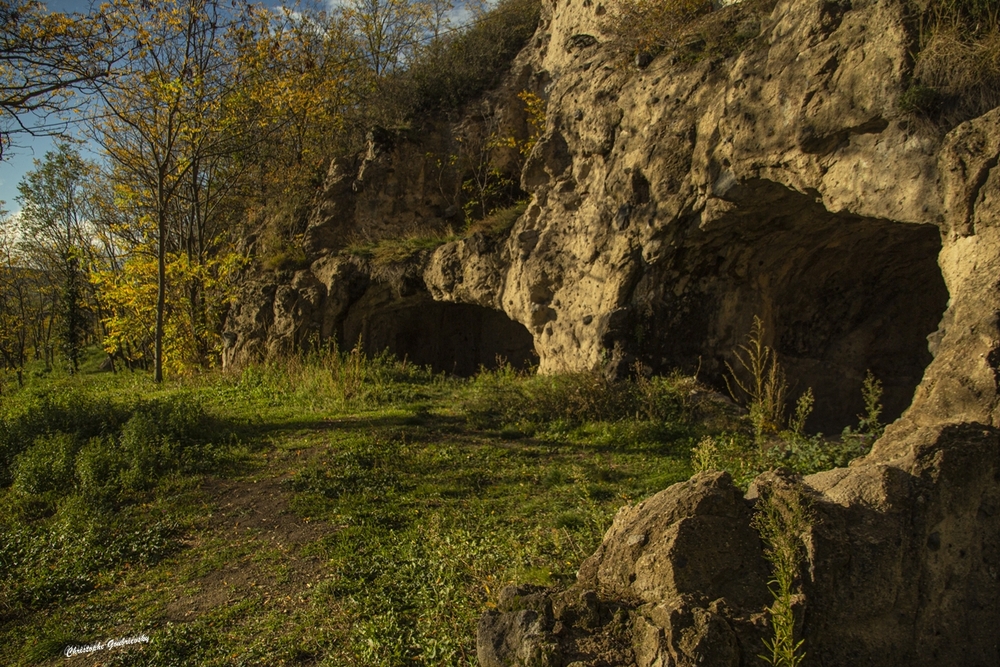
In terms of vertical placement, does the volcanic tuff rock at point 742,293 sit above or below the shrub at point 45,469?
above

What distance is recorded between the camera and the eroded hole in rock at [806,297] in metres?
8.32

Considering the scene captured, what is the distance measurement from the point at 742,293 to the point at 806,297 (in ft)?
3.66

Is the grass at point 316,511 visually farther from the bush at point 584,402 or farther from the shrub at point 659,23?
the shrub at point 659,23

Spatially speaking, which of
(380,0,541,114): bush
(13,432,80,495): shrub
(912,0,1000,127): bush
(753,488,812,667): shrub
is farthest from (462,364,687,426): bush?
(380,0,541,114): bush

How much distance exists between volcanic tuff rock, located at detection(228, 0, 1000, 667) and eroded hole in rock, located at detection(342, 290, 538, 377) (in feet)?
0.18

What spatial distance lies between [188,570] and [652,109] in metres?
7.44

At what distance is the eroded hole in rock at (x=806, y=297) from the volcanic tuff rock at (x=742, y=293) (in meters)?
0.03

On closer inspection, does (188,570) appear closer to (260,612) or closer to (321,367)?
(260,612)

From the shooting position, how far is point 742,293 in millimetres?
8977

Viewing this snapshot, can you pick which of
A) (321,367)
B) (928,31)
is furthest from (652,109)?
(321,367)

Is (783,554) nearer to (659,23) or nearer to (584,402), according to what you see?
(584,402)

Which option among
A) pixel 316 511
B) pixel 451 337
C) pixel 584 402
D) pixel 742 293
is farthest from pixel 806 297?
pixel 451 337

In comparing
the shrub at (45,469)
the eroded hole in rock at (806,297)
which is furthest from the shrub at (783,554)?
the shrub at (45,469)

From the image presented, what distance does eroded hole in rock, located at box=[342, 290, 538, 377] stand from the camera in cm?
1425
